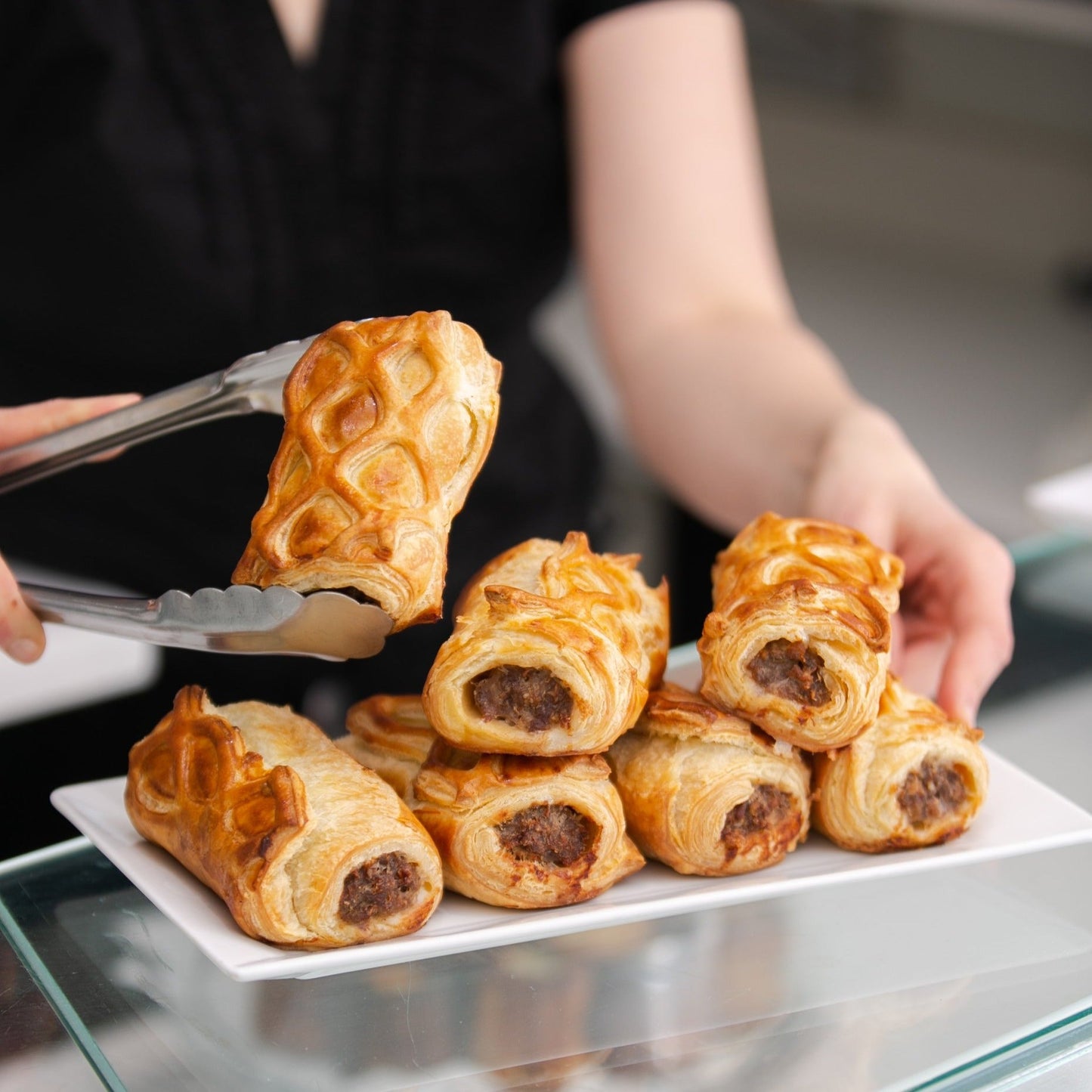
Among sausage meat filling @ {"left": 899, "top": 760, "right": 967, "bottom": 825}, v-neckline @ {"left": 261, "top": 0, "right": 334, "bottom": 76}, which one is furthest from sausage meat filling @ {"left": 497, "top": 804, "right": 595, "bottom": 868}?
v-neckline @ {"left": 261, "top": 0, "right": 334, "bottom": 76}

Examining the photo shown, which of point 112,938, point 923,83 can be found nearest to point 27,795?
point 112,938

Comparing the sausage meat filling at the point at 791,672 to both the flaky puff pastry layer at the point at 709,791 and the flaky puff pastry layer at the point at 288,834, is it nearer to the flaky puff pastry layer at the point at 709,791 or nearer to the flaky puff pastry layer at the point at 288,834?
the flaky puff pastry layer at the point at 709,791

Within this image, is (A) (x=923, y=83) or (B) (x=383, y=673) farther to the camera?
(A) (x=923, y=83)

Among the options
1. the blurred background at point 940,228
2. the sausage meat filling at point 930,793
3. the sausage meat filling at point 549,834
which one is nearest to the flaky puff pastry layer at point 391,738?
the sausage meat filling at point 549,834

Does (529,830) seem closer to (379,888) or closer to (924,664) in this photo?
(379,888)

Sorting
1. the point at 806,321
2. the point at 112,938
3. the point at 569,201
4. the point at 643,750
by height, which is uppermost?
the point at 569,201

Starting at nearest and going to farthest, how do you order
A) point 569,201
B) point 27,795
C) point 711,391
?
point 27,795 → point 711,391 → point 569,201

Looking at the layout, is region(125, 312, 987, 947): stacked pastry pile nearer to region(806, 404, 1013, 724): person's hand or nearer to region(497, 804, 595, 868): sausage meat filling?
region(497, 804, 595, 868): sausage meat filling

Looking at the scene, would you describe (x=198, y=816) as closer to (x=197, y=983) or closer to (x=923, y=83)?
(x=197, y=983)
